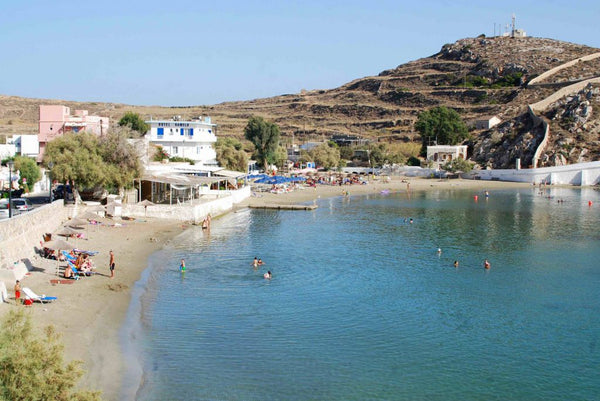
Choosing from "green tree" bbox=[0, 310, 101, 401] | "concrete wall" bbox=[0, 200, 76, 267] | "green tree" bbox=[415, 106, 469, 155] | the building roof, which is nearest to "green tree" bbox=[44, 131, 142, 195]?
the building roof

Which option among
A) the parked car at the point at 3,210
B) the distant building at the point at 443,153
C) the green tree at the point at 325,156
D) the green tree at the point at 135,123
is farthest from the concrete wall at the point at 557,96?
the parked car at the point at 3,210

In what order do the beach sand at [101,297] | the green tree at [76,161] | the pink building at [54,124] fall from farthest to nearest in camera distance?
1. the pink building at [54,124]
2. the green tree at [76,161]
3. the beach sand at [101,297]

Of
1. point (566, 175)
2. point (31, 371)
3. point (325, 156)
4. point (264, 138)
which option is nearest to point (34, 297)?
point (31, 371)

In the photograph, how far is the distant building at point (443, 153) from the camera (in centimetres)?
9600

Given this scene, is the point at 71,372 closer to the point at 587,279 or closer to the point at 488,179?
the point at 587,279

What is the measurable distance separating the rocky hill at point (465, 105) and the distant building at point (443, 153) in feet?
12.3

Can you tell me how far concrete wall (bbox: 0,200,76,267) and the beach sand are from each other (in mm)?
859

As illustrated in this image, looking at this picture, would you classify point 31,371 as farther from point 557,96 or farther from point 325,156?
point 557,96

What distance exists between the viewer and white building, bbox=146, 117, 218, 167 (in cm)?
6556

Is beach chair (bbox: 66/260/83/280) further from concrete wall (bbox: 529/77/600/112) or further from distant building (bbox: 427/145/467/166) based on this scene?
concrete wall (bbox: 529/77/600/112)

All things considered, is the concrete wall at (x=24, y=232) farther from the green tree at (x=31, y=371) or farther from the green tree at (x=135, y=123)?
the green tree at (x=135, y=123)

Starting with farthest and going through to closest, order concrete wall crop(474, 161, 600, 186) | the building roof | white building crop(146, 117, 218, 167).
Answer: concrete wall crop(474, 161, 600, 186), white building crop(146, 117, 218, 167), the building roof

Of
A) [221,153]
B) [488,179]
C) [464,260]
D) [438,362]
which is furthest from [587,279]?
[488,179]

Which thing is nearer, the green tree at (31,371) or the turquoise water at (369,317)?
the green tree at (31,371)
